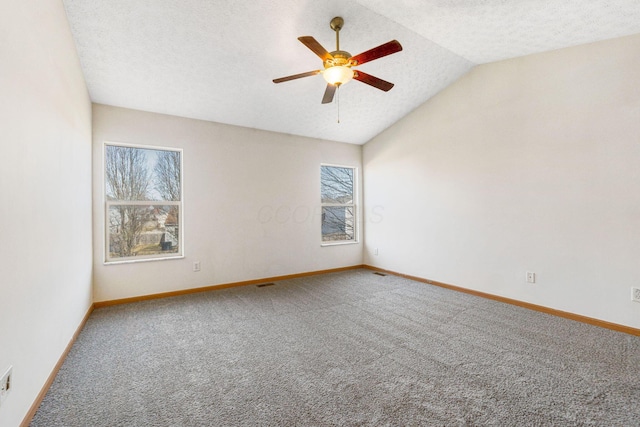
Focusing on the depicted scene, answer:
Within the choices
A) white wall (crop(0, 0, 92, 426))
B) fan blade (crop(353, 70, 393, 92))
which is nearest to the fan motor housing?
fan blade (crop(353, 70, 393, 92))

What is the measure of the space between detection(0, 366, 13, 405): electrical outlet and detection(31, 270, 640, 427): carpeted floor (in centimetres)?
40

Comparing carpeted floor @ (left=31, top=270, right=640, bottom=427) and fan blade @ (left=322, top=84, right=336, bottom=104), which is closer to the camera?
carpeted floor @ (left=31, top=270, right=640, bottom=427)

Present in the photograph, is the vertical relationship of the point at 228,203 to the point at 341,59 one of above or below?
below

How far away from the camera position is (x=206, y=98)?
365 centimetres

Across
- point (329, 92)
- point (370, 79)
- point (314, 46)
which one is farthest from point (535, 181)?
point (314, 46)

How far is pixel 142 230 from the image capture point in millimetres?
3807

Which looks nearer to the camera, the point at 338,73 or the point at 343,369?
the point at 343,369

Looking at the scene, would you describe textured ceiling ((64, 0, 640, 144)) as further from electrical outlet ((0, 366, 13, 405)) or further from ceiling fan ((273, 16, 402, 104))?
electrical outlet ((0, 366, 13, 405))

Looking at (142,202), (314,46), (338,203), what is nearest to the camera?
(314,46)

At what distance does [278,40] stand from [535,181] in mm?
3229

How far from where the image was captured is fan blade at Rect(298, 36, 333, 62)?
6.99 ft

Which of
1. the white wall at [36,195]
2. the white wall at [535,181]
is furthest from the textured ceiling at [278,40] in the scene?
the white wall at [36,195]

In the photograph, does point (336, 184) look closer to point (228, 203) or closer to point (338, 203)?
point (338, 203)

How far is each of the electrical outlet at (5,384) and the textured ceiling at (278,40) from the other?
2639 mm
